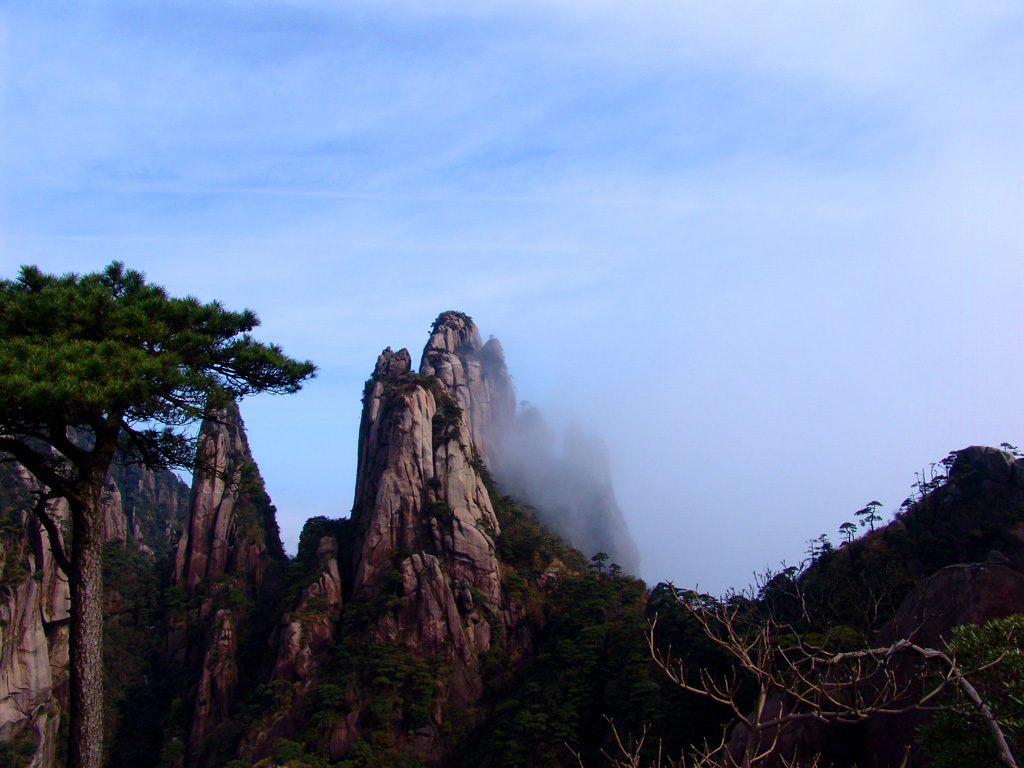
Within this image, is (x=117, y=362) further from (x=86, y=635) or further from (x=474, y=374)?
(x=474, y=374)

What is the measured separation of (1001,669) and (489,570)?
39452mm

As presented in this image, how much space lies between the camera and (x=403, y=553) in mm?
46625

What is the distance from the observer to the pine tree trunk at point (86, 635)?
9.62 metres

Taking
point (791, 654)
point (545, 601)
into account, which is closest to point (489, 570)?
point (545, 601)

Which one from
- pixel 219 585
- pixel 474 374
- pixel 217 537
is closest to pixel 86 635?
pixel 219 585

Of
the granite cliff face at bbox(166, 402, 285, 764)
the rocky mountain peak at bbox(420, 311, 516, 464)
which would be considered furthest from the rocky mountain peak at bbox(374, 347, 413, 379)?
the granite cliff face at bbox(166, 402, 285, 764)

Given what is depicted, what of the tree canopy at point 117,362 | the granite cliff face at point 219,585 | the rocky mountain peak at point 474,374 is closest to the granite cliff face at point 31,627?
the granite cliff face at point 219,585

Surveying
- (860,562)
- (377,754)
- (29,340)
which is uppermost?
Answer: (29,340)

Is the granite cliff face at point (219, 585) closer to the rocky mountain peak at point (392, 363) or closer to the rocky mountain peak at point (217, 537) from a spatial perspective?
the rocky mountain peak at point (217, 537)

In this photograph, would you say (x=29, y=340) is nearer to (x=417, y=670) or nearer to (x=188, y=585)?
(x=417, y=670)

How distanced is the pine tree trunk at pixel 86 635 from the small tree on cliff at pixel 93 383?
1 cm

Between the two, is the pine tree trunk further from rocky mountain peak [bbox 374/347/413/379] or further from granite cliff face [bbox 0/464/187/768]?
rocky mountain peak [bbox 374/347/413/379]

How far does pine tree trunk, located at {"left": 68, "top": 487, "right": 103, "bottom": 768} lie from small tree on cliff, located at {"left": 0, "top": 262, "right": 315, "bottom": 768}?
0.01 m

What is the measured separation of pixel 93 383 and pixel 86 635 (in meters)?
3.85
